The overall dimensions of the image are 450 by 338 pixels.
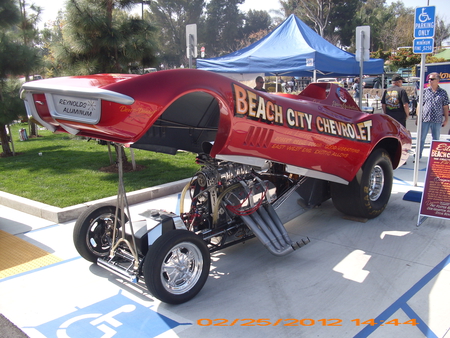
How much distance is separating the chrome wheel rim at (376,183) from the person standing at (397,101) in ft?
12.4

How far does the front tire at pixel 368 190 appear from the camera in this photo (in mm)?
5781

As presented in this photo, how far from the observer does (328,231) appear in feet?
18.9

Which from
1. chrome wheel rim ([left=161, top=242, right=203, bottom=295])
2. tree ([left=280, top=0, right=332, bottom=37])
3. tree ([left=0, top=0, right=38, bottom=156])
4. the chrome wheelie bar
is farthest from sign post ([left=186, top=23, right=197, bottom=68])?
tree ([left=280, top=0, right=332, bottom=37])

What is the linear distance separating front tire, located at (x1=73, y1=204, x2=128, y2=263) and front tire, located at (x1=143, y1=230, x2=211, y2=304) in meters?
1.05

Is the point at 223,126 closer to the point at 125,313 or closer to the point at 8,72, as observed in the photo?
the point at 125,313

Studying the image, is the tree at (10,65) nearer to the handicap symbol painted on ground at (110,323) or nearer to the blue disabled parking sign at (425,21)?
the handicap symbol painted on ground at (110,323)

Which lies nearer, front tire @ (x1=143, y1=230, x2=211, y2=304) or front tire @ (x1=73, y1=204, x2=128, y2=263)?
front tire @ (x1=143, y1=230, x2=211, y2=304)

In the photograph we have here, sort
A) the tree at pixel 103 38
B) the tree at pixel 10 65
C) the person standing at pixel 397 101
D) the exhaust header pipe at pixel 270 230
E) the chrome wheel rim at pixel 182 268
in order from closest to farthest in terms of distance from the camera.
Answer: the chrome wheel rim at pixel 182 268 < the exhaust header pipe at pixel 270 230 < the tree at pixel 103 38 < the person standing at pixel 397 101 < the tree at pixel 10 65

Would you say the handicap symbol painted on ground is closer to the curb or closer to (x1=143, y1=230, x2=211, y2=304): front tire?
(x1=143, y1=230, x2=211, y2=304): front tire

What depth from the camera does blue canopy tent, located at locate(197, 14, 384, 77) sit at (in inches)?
463

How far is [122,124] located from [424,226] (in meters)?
4.60

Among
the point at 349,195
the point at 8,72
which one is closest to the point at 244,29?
the point at 8,72

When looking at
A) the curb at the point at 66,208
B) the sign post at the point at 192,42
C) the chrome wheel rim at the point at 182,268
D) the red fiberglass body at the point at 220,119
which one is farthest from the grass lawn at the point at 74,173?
the chrome wheel rim at the point at 182,268

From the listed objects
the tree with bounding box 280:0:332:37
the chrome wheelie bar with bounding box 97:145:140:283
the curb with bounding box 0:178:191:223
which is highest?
the tree with bounding box 280:0:332:37
